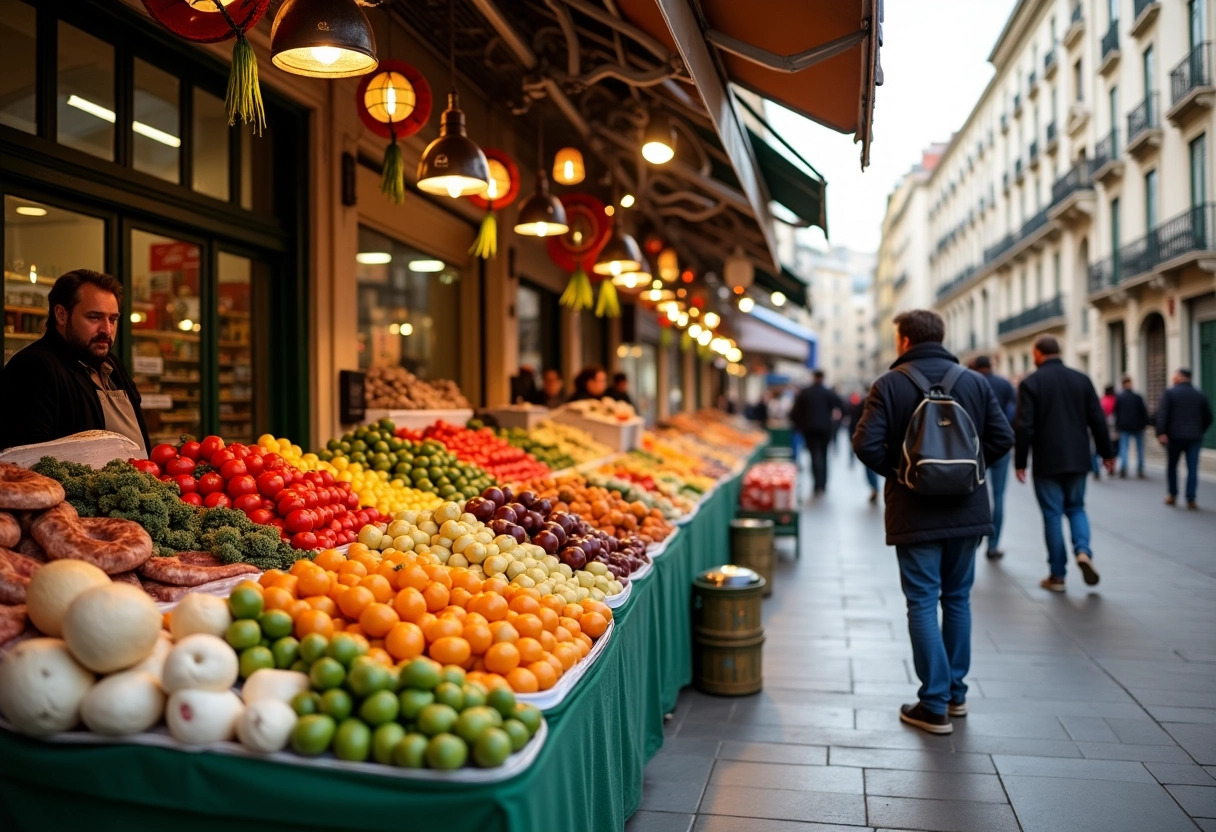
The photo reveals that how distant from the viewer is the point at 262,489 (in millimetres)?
3871

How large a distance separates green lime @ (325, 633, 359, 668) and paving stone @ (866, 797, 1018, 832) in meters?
2.32

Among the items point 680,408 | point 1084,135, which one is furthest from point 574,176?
point 1084,135

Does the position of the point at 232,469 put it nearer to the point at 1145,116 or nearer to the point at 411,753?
the point at 411,753

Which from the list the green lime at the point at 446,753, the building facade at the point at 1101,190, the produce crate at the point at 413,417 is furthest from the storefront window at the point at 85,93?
the building facade at the point at 1101,190

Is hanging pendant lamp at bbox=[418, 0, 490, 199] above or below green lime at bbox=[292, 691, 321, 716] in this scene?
above

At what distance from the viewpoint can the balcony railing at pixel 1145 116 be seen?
2341cm

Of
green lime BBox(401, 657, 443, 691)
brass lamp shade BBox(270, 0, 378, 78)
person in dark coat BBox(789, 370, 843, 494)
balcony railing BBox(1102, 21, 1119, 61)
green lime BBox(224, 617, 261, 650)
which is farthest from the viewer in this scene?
balcony railing BBox(1102, 21, 1119, 61)

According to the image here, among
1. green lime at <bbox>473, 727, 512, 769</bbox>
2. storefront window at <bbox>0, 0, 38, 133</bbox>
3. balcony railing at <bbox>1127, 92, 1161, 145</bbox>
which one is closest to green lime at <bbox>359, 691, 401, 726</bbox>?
green lime at <bbox>473, 727, 512, 769</bbox>

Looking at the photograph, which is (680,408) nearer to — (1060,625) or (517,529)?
(1060,625)

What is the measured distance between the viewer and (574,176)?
7297 millimetres

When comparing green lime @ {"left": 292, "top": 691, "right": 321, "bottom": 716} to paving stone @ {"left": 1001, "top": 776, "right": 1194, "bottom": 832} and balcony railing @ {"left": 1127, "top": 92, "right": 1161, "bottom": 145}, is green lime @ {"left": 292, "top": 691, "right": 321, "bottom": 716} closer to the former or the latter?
paving stone @ {"left": 1001, "top": 776, "right": 1194, "bottom": 832}

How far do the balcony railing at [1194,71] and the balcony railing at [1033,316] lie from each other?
12.7 m

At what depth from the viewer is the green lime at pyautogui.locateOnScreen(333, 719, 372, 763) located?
7.03 feet

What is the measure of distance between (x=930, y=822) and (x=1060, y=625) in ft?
12.0
